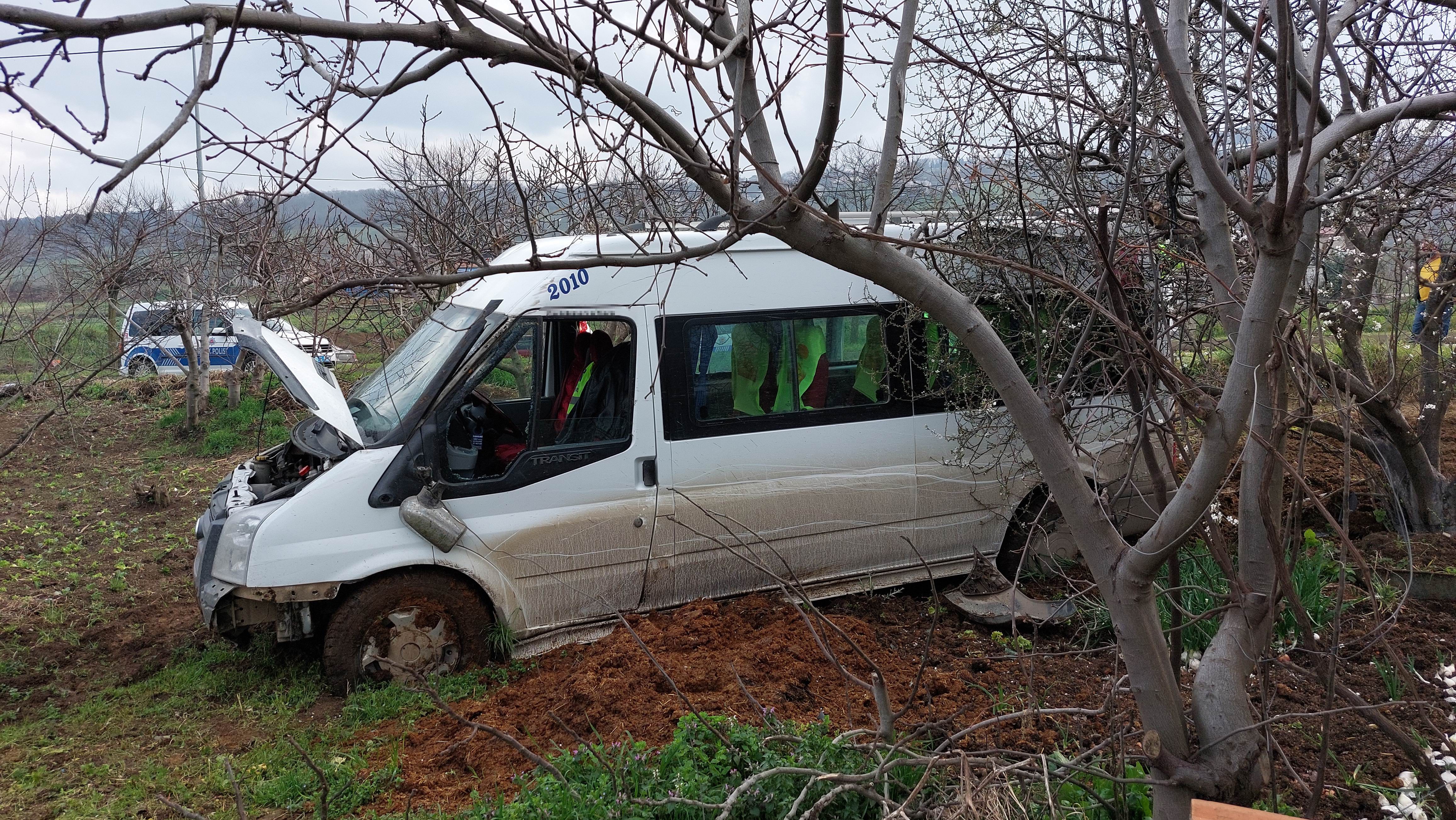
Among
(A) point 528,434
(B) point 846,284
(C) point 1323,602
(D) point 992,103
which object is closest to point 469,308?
(A) point 528,434

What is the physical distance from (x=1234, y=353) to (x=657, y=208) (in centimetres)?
133

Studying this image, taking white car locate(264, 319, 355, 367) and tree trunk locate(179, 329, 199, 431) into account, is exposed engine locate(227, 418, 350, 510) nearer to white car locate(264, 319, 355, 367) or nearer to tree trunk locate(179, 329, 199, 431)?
white car locate(264, 319, 355, 367)

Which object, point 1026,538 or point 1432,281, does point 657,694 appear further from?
point 1432,281

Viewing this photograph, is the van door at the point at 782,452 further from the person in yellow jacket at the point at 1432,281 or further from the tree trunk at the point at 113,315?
the tree trunk at the point at 113,315

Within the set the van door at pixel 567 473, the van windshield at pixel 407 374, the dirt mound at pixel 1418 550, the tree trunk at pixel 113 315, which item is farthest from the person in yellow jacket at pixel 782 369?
the tree trunk at pixel 113 315

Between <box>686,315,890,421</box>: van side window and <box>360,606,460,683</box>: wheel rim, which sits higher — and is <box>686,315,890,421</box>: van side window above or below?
above

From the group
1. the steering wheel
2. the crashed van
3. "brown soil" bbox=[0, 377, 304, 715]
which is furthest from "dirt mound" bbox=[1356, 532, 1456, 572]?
"brown soil" bbox=[0, 377, 304, 715]

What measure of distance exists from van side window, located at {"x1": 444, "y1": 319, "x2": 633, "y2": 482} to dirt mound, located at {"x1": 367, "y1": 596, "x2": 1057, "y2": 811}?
41.9 inches

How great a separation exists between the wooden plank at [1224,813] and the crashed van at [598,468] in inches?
107

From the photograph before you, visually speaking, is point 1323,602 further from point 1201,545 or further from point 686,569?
point 686,569

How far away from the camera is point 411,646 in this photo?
473 centimetres

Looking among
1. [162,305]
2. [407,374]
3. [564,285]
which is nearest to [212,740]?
[407,374]

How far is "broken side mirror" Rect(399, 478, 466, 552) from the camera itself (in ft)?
15.1

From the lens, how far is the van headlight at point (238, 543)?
4.37 meters
